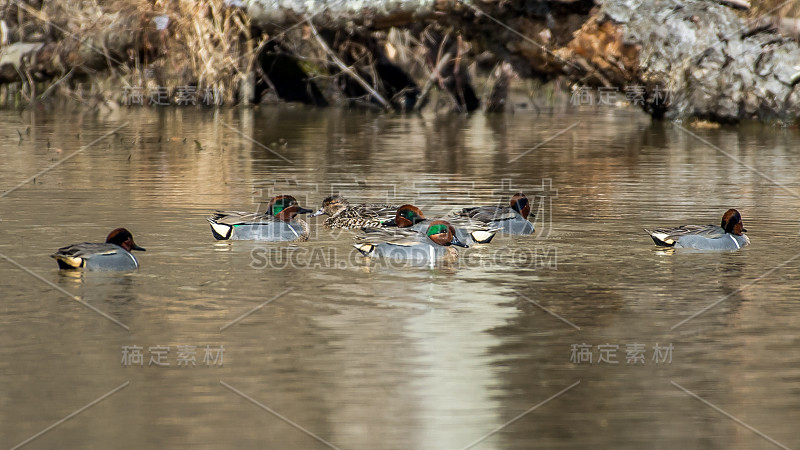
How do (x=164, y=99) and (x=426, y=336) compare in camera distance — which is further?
(x=164, y=99)

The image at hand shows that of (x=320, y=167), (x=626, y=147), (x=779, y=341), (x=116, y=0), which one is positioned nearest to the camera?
(x=779, y=341)

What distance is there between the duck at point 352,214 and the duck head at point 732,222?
8.90 ft

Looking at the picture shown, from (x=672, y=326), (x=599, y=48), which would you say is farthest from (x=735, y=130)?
(x=672, y=326)

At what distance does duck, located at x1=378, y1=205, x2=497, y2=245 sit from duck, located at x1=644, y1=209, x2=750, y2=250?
1.28 metres

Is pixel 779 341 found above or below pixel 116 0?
below

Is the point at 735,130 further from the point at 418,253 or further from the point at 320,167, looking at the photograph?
the point at 418,253

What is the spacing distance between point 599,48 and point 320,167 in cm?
863

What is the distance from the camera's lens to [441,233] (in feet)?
29.5

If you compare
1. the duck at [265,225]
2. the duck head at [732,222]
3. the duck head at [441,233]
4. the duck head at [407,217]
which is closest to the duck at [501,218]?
the duck head at [407,217]

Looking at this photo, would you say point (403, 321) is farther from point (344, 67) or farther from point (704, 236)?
point (344, 67)

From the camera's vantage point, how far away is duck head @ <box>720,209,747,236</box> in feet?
30.1

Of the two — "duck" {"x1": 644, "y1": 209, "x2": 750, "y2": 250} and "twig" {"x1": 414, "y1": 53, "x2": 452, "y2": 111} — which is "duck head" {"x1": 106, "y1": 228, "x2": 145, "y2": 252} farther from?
"twig" {"x1": 414, "y1": 53, "x2": 452, "y2": 111}

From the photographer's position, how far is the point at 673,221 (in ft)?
34.7

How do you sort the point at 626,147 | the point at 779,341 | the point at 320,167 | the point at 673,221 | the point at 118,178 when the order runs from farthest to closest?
the point at 626,147 → the point at 320,167 → the point at 118,178 → the point at 673,221 → the point at 779,341
